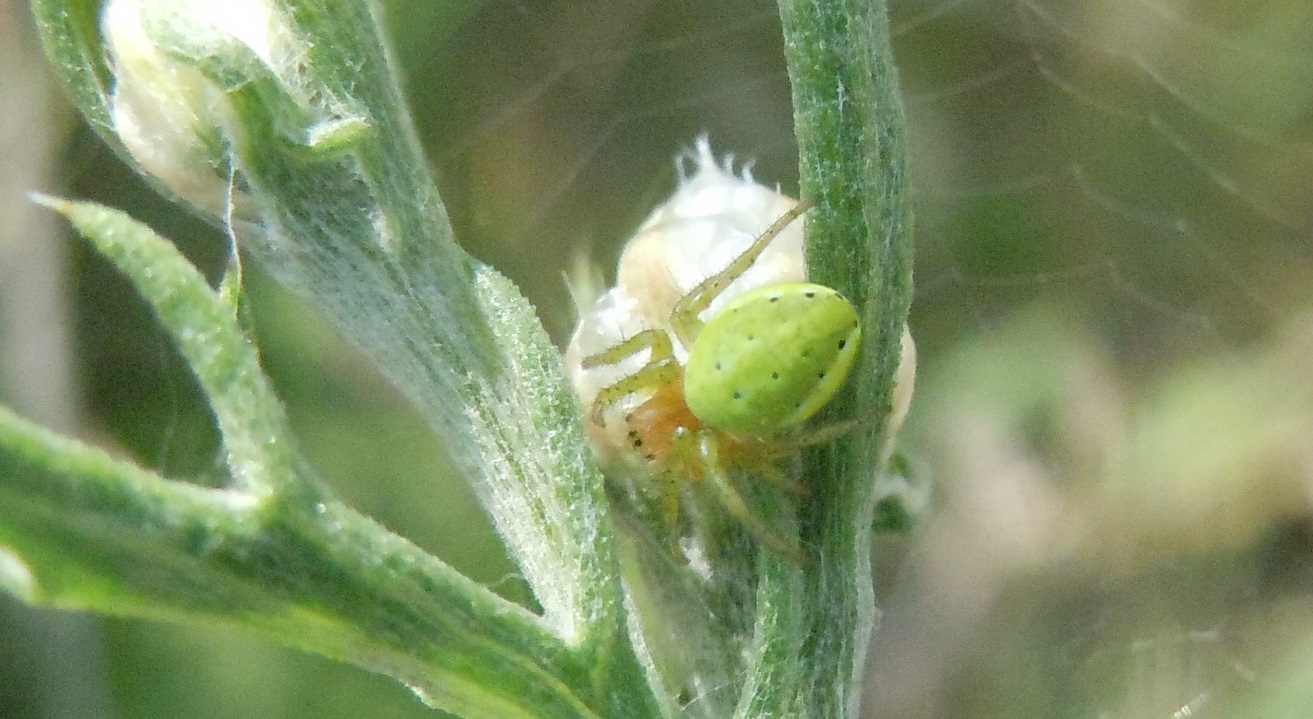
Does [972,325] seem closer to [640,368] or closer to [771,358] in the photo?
[640,368]

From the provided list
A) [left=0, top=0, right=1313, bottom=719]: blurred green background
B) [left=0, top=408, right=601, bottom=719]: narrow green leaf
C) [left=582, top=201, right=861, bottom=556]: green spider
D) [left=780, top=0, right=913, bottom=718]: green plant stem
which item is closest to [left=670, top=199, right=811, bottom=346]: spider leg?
[left=582, top=201, right=861, bottom=556]: green spider

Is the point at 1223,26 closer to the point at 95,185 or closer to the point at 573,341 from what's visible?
the point at 573,341

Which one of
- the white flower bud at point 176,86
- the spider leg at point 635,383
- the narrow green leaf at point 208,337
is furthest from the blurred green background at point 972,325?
the narrow green leaf at point 208,337

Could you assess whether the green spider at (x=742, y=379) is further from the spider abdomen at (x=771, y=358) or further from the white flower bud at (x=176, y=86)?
the white flower bud at (x=176, y=86)

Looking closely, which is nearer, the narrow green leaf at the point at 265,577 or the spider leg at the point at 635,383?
the narrow green leaf at the point at 265,577

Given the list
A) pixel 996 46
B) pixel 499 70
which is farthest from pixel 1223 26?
pixel 499 70

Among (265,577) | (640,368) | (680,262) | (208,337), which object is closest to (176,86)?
(208,337)

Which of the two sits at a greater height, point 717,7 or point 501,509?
point 717,7
